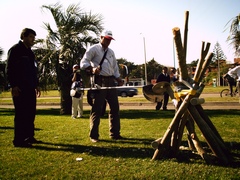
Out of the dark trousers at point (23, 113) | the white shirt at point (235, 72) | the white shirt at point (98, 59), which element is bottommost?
the dark trousers at point (23, 113)

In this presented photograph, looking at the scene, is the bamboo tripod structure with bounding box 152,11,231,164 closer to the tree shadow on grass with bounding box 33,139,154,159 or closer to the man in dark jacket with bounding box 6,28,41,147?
the tree shadow on grass with bounding box 33,139,154,159

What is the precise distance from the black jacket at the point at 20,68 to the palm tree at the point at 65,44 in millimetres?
4891

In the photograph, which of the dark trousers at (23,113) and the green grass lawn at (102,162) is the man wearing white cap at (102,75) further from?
the dark trousers at (23,113)

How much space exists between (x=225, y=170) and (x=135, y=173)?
114 centimetres

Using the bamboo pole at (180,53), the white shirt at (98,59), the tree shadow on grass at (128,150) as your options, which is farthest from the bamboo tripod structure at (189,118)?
the white shirt at (98,59)

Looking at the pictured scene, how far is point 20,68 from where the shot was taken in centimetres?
453

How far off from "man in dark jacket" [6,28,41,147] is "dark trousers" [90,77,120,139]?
1.25 m

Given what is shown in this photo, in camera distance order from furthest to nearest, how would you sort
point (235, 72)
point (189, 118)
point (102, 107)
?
point (235, 72) < point (102, 107) < point (189, 118)

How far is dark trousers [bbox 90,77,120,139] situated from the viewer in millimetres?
4766

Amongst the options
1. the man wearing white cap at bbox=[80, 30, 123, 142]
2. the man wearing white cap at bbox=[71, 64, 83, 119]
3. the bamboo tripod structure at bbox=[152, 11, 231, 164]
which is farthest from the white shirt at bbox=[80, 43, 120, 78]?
the man wearing white cap at bbox=[71, 64, 83, 119]

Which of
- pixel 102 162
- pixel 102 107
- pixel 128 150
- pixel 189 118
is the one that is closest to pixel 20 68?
pixel 102 107

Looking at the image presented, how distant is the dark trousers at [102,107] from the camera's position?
477 cm

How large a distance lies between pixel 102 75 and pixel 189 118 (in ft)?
6.84

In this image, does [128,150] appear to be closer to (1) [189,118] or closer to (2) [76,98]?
(1) [189,118]
